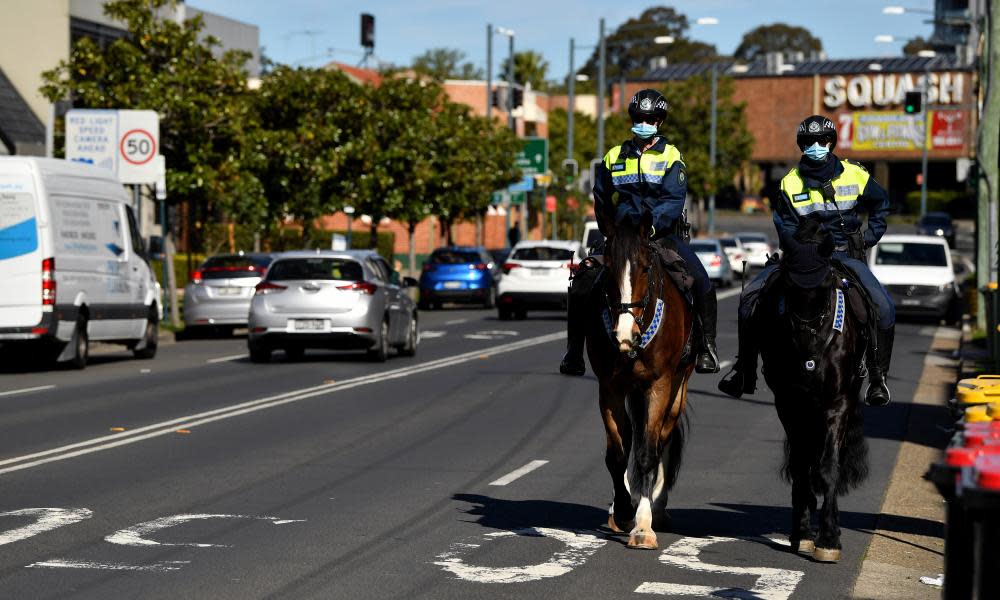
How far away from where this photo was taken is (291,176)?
4647 cm

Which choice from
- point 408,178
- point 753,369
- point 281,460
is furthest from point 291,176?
point 753,369

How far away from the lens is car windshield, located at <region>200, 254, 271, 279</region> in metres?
31.9

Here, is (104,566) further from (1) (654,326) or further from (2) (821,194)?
(2) (821,194)

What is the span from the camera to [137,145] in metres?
31.8

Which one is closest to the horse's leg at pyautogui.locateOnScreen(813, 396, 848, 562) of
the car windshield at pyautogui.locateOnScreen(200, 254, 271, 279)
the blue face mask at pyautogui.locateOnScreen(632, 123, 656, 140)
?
the blue face mask at pyautogui.locateOnScreen(632, 123, 656, 140)

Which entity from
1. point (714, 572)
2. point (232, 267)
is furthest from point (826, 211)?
point (232, 267)

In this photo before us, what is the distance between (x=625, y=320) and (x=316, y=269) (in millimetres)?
16158

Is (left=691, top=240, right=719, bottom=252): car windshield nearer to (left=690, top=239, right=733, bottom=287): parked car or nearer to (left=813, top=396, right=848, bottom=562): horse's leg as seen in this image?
(left=690, top=239, right=733, bottom=287): parked car

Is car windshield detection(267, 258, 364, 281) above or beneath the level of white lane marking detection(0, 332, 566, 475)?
above

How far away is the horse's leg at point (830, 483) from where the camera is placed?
9.16 m

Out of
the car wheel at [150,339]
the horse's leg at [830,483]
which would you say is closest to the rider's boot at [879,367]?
the horse's leg at [830,483]

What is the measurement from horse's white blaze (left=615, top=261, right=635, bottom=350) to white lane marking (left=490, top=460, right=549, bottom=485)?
10.6 feet

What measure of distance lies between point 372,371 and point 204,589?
14993 mm

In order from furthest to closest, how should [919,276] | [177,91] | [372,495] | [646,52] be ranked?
[646,52], [919,276], [177,91], [372,495]
